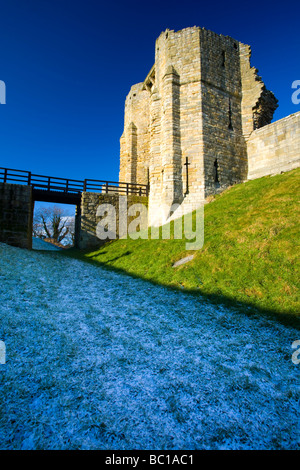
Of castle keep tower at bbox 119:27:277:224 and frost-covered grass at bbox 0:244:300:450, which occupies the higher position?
castle keep tower at bbox 119:27:277:224

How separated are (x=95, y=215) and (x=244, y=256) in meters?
12.6

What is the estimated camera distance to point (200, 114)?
15.4 meters

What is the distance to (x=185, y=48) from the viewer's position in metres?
15.9

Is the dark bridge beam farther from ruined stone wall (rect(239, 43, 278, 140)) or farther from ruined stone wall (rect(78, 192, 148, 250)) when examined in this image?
ruined stone wall (rect(239, 43, 278, 140))

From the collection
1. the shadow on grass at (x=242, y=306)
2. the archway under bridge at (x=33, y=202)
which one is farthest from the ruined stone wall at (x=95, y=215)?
the shadow on grass at (x=242, y=306)

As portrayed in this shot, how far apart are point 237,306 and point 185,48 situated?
1807cm

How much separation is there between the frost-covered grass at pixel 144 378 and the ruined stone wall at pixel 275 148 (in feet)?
40.5

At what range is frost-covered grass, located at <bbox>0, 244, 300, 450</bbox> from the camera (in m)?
2.46

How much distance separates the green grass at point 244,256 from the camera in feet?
18.6

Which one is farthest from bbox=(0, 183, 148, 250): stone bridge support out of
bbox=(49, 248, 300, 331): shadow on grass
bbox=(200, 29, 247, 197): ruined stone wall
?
bbox=(49, 248, 300, 331): shadow on grass

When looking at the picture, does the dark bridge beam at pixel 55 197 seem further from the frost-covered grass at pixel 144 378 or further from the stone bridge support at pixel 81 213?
the frost-covered grass at pixel 144 378

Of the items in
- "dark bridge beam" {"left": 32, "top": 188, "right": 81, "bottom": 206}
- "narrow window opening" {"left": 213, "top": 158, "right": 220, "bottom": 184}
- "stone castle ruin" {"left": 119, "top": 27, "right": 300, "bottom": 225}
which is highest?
"stone castle ruin" {"left": 119, "top": 27, "right": 300, "bottom": 225}
